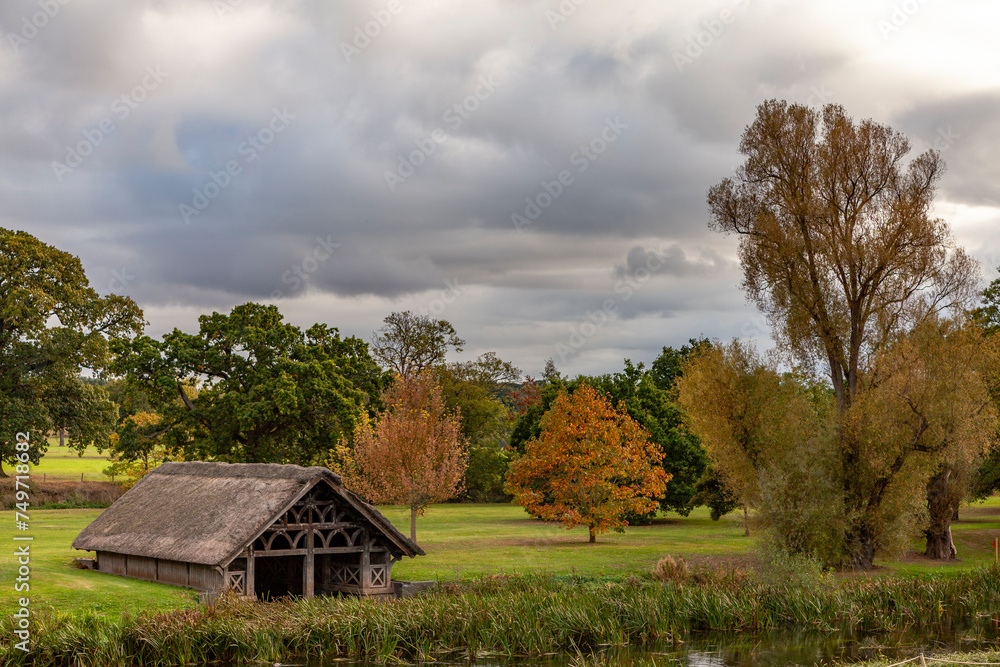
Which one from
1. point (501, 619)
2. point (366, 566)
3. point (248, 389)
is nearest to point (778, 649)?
point (501, 619)

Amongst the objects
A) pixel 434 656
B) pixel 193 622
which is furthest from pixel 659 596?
pixel 193 622

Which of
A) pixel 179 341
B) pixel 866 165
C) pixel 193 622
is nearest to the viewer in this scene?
pixel 193 622

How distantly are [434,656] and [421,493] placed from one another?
16193 mm

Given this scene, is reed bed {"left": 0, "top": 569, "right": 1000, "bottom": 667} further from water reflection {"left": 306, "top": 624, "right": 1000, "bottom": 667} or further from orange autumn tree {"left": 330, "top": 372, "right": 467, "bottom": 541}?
orange autumn tree {"left": 330, "top": 372, "right": 467, "bottom": 541}

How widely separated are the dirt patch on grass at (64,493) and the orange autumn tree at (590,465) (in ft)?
100

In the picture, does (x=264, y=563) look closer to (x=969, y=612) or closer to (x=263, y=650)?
(x=263, y=650)

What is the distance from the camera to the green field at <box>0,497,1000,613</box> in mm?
25105

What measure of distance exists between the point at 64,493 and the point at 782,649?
48.2 metres

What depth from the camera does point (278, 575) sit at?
30.6 m

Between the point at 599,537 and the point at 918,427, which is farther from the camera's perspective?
the point at 599,537

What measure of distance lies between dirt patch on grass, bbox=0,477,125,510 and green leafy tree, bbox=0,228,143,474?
2070 mm

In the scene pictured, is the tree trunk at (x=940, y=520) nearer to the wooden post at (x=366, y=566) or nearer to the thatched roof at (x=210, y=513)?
the thatched roof at (x=210, y=513)

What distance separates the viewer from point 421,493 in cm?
3859

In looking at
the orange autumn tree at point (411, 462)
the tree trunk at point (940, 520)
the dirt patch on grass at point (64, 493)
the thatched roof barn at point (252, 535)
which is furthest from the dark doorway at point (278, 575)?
the dirt patch on grass at point (64, 493)
